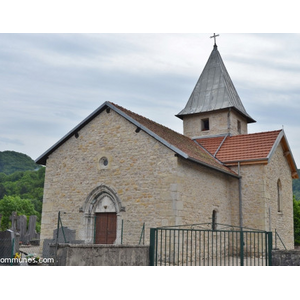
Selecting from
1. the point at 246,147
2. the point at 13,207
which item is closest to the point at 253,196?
the point at 246,147

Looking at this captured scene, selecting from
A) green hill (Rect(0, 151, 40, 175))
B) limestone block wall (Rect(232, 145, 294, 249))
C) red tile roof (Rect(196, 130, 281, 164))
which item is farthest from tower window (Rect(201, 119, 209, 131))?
green hill (Rect(0, 151, 40, 175))

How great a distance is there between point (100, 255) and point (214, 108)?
15699mm

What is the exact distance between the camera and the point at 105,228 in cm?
1664

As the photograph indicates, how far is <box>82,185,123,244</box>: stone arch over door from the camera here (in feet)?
54.3

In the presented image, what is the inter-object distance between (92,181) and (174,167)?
3.90 metres

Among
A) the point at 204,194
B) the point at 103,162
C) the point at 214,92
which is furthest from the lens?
the point at 214,92

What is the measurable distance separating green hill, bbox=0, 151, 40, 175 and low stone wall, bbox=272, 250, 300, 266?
288 ft

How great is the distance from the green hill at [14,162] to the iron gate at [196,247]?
83134 millimetres

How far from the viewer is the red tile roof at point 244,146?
19.3 metres

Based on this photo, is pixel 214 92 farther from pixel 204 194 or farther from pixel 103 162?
pixel 103 162

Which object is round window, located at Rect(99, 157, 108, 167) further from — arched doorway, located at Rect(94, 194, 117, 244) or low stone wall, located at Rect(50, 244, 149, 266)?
low stone wall, located at Rect(50, 244, 149, 266)

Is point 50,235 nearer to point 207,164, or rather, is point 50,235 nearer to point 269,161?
point 207,164

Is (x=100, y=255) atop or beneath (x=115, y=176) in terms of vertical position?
beneath

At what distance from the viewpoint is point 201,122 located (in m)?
24.4
